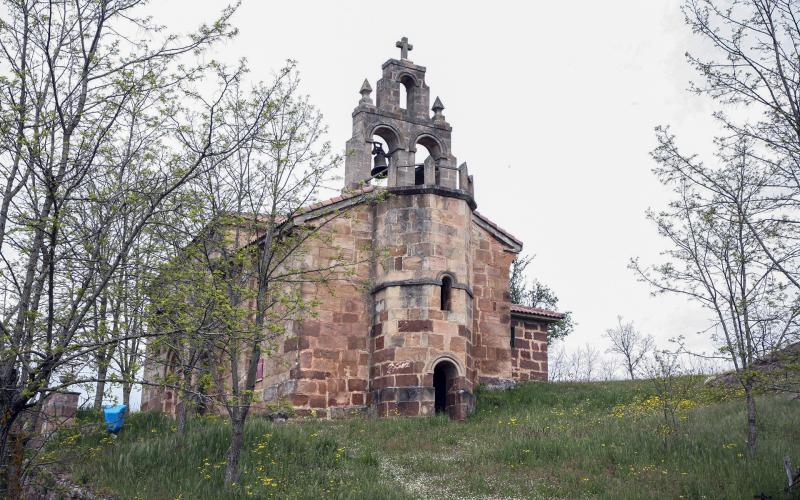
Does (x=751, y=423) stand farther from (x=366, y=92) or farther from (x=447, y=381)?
(x=366, y=92)

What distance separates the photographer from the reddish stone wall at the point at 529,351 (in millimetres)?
23766

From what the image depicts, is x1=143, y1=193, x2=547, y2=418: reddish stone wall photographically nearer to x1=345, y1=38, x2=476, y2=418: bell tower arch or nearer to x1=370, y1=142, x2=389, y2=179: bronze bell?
x1=345, y1=38, x2=476, y2=418: bell tower arch

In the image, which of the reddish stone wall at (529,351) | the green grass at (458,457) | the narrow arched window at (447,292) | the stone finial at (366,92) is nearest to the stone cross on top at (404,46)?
the stone finial at (366,92)

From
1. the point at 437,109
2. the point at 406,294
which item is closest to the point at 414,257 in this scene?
the point at 406,294

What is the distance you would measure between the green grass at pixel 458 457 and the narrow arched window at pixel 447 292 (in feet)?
10.7

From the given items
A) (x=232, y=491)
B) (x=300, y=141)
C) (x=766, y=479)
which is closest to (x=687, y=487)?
(x=766, y=479)

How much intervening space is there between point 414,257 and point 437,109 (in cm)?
533

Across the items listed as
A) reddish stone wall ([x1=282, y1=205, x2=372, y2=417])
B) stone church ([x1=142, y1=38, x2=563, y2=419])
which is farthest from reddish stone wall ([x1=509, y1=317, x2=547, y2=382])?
reddish stone wall ([x1=282, y1=205, x2=372, y2=417])

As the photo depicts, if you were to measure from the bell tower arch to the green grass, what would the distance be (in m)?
1.46

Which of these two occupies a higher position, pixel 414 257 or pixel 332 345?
pixel 414 257

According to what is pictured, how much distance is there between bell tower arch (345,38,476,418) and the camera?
62.3 ft

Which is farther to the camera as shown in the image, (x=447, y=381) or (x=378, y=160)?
(x=378, y=160)

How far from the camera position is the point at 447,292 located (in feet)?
65.3

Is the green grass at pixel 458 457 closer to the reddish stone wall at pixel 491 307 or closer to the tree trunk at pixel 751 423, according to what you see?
the tree trunk at pixel 751 423
